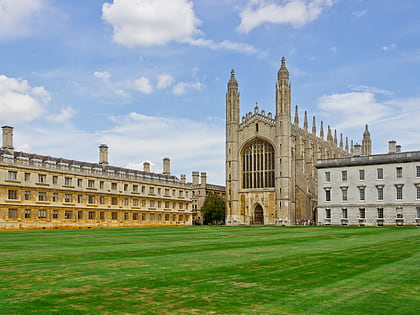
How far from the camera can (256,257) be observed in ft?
52.7

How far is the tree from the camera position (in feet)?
292

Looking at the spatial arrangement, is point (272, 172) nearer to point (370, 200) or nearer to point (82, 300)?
point (370, 200)

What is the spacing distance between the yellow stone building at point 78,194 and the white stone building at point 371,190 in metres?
27.6

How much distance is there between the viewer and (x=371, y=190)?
63.8m

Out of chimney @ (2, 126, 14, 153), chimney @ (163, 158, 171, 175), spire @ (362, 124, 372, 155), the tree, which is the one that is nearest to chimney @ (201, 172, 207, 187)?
the tree

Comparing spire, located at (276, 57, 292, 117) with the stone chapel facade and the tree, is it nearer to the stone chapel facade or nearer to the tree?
the stone chapel facade

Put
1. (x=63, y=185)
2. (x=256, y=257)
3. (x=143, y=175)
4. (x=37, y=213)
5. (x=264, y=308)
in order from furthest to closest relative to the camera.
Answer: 1. (x=143, y=175)
2. (x=63, y=185)
3. (x=37, y=213)
4. (x=256, y=257)
5. (x=264, y=308)

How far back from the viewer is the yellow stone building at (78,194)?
178 ft

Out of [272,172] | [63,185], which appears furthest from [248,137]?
[63,185]

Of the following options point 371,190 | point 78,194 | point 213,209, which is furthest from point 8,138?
point 371,190

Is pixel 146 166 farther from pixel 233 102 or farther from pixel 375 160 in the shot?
pixel 375 160

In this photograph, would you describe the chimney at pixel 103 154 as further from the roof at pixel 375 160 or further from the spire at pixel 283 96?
the roof at pixel 375 160

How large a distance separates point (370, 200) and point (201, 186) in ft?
144

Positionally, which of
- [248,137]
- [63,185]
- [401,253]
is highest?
[248,137]
